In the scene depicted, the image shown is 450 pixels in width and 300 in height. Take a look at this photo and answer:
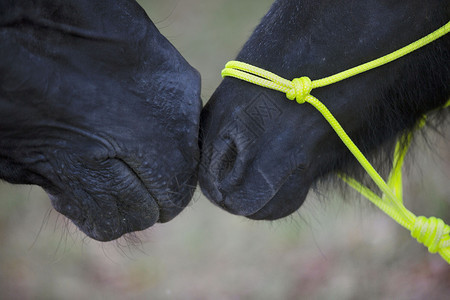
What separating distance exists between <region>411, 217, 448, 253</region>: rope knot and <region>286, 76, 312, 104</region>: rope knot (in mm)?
504

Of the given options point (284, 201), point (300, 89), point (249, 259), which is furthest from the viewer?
point (249, 259)

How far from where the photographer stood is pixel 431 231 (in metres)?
1.52

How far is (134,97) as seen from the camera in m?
1.39

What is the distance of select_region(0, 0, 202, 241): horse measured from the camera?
131 cm

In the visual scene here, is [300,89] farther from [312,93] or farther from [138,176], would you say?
[138,176]

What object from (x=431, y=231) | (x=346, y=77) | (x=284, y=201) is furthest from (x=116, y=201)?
(x=431, y=231)

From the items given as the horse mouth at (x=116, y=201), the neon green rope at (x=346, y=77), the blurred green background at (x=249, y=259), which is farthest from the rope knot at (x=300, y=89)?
the blurred green background at (x=249, y=259)

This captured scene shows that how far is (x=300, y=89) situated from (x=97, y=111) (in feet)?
1.61

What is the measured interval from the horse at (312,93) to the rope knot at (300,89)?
3 cm

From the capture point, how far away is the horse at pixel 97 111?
1.31m

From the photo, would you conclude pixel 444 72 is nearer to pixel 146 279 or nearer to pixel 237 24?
pixel 146 279

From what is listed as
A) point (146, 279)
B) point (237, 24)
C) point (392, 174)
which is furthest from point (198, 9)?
point (392, 174)

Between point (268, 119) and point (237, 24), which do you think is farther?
point (237, 24)

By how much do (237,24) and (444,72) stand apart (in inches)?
110
